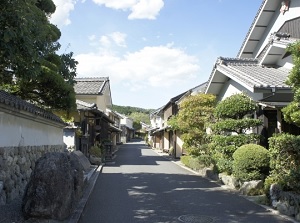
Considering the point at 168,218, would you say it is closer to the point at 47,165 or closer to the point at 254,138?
the point at 47,165

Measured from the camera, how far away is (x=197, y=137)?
70.3 feet

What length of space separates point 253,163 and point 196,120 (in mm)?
9115

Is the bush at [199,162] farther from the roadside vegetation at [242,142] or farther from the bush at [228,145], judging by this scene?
the bush at [228,145]

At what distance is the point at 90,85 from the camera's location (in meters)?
37.2

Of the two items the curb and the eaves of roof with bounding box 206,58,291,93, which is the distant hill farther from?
the curb

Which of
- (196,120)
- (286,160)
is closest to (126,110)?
(196,120)

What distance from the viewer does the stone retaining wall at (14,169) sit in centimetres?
822

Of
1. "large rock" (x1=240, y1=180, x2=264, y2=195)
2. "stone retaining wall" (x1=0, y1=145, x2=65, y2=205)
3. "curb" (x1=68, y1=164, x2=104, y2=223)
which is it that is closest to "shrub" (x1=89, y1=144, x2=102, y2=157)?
"curb" (x1=68, y1=164, x2=104, y2=223)

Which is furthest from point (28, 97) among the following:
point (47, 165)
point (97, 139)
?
point (97, 139)

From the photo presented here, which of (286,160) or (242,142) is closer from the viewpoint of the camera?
(286,160)

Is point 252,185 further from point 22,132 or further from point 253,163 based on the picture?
point 22,132

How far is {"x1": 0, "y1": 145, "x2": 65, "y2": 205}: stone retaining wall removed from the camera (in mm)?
8219

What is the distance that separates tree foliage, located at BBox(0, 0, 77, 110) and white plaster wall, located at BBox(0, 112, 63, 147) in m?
1.15

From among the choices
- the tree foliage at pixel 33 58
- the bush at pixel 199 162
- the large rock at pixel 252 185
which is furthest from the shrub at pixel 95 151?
the large rock at pixel 252 185
